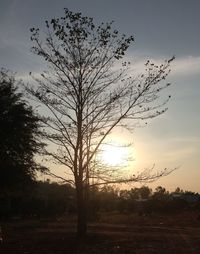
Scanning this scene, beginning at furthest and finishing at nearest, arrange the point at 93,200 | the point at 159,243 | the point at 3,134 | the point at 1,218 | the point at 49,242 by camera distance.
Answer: the point at 93,200, the point at 1,218, the point at 3,134, the point at 49,242, the point at 159,243

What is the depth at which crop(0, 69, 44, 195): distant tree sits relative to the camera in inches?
1124

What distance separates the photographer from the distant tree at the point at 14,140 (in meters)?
28.5

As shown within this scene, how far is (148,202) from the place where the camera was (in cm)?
4569

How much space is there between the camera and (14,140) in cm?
2891

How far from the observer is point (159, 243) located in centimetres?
1614

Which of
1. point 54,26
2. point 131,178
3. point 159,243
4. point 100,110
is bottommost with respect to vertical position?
point 159,243

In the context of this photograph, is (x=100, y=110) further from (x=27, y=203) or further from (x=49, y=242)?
(x=27, y=203)

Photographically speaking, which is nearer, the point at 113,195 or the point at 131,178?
the point at 131,178

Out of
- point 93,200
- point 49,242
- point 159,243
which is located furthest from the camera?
point 93,200

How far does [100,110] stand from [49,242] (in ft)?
19.2

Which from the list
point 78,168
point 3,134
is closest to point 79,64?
point 78,168

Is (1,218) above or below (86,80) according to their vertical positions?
below

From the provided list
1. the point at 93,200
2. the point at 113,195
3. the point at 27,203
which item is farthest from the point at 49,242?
the point at 113,195

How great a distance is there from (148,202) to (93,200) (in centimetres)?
657
